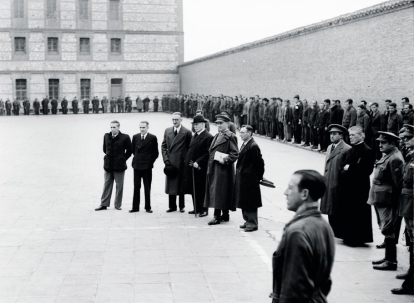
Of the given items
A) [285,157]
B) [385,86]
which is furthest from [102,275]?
[385,86]

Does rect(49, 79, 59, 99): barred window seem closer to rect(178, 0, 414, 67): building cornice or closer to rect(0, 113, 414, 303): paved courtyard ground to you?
rect(178, 0, 414, 67): building cornice

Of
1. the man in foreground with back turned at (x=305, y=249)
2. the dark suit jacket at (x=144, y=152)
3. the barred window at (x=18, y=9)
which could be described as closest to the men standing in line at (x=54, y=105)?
the barred window at (x=18, y=9)

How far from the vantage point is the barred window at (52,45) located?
165 feet

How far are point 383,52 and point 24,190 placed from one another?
12354mm

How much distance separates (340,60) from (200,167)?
1391 cm

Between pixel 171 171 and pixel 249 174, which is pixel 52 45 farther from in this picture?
pixel 249 174

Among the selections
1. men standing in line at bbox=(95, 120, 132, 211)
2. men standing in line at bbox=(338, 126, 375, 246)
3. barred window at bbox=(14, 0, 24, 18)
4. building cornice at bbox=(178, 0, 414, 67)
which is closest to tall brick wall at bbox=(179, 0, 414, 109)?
building cornice at bbox=(178, 0, 414, 67)

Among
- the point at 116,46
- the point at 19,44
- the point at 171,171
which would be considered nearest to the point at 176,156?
the point at 171,171

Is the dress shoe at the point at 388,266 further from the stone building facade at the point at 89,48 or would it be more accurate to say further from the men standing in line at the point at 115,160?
the stone building facade at the point at 89,48

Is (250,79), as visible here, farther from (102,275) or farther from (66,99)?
(102,275)

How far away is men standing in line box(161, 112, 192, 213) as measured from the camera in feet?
38.2

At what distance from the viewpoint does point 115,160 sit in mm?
11836

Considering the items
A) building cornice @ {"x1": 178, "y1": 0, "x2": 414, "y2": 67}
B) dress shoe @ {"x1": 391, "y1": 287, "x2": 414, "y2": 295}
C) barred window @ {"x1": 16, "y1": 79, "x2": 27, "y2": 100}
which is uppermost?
building cornice @ {"x1": 178, "y1": 0, "x2": 414, "y2": 67}

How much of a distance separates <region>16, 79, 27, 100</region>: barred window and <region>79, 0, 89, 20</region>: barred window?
7.07 metres
